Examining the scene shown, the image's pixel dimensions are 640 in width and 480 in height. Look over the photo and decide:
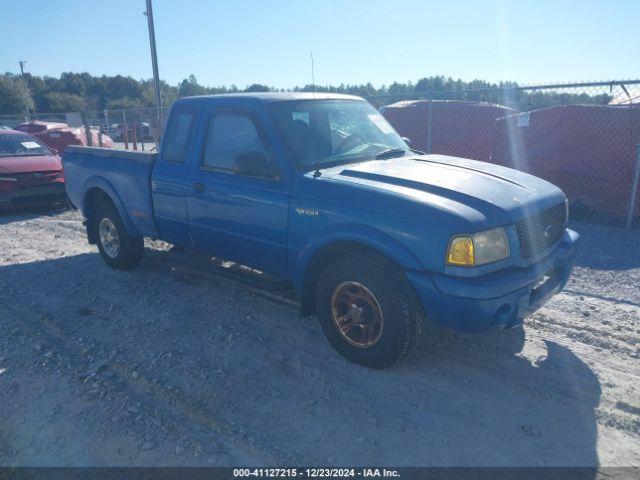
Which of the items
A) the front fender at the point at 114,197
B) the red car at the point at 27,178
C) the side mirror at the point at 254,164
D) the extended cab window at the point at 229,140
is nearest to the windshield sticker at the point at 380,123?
the extended cab window at the point at 229,140

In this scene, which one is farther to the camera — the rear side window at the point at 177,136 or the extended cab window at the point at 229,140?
the rear side window at the point at 177,136

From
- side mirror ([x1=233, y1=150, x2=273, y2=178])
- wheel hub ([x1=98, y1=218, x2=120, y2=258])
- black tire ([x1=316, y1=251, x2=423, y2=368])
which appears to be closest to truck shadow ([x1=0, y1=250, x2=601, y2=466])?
black tire ([x1=316, y1=251, x2=423, y2=368])

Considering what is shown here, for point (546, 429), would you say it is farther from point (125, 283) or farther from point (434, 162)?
point (125, 283)

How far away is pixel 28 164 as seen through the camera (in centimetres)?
962

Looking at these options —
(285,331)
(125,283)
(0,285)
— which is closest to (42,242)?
(0,285)

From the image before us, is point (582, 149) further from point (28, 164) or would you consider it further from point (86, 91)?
point (86, 91)

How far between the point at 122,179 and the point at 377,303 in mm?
3533

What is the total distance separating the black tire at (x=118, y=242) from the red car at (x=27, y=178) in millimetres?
4079

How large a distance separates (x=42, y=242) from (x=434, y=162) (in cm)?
613

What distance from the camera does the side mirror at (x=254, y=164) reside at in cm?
409

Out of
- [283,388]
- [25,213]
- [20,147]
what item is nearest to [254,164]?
[283,388]

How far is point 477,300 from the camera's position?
10.6 feet

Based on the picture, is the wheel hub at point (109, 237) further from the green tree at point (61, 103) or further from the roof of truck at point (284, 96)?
the green tree at point (61, 103)

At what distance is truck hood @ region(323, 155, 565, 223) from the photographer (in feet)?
11.2
